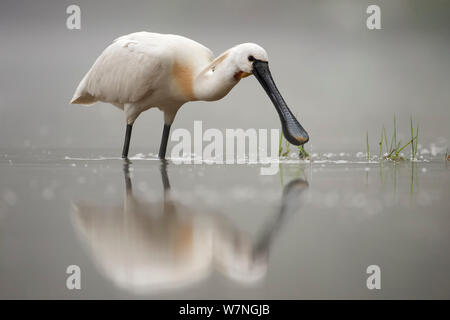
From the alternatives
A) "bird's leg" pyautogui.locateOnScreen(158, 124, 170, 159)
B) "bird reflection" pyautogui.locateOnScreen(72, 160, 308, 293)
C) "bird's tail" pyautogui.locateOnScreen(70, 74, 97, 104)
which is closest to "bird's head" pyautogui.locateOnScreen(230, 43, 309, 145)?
"bird's leg" pyautogui.locateOnScreen(158, 124, 170, 159)

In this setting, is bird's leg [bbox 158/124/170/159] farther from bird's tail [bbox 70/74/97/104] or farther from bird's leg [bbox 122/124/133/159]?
bird's tail [bbox 70/74/97/104]

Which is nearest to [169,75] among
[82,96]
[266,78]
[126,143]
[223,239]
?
[126,143]

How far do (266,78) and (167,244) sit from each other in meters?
2.68

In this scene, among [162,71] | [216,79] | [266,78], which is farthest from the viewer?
[162,71]

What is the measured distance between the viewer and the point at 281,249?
147cm

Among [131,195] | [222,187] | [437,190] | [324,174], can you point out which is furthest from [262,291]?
[324,174]

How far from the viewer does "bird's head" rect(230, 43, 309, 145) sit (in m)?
3.98

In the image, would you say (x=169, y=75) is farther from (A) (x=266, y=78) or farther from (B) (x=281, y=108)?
(B) (x=281, y=108)

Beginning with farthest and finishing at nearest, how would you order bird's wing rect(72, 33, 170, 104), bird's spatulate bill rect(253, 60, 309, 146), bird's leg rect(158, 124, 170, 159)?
1. bird's leg rect(158, 124, 170, 159)
2. bird's wing rect(72, 33, 170, 104)
3. bird's spatulate bill rect(253, 60, 309, 146)

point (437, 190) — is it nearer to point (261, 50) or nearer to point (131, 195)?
point (131, 195)

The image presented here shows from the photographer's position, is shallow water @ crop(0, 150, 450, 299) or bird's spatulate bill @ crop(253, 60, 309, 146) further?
bird's spatulate bill @ crop(253, 60, 309, 146)

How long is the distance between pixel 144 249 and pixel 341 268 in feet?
1.57

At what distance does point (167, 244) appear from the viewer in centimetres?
148

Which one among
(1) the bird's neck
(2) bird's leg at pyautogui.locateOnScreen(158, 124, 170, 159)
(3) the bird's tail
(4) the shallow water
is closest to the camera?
(4) the shallow water
